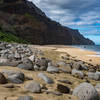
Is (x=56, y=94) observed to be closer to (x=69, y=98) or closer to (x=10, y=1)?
(x=69, y=98)

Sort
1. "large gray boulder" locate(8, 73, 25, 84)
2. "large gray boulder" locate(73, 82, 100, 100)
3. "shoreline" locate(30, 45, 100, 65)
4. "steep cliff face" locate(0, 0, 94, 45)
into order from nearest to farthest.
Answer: "large gray boulder" locate(73, 82, 100, 100) → "large gray boulder" locate(8, 73, 25, 84) → "shoreline" locate(30, 45, 100, 65) → "steep cliff face" locate(0, 0, 94, 45)

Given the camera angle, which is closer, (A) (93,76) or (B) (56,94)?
(B) (56,94)

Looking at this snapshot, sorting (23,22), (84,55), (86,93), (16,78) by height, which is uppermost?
(23,22)

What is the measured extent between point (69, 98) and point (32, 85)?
73cm

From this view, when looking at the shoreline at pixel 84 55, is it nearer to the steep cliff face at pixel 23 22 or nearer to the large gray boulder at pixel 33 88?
the large gray boulder at pixel 33 88

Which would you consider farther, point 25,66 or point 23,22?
point 23,22

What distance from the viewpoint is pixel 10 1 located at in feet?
223

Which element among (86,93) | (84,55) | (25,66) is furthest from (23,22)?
(86,93)

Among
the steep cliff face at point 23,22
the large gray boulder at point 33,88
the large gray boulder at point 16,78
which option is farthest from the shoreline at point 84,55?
the steep cliff face at point 23,22

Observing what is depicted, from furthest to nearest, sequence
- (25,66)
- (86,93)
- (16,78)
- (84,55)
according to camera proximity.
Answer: (84,55)
(25,66)
(16,78)
(86,93)

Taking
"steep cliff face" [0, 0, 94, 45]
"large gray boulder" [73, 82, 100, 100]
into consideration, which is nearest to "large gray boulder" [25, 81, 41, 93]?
"large gray boulder" [73, 82, 100, 100]

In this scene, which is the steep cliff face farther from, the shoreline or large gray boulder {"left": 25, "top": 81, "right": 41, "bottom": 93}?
large gray boulder {"left": 25, "top": 81, "right": 41, "bottom": 93}

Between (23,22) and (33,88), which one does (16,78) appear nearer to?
(33,88)

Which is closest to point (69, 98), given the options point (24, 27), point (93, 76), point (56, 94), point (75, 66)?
point (56, 94)
